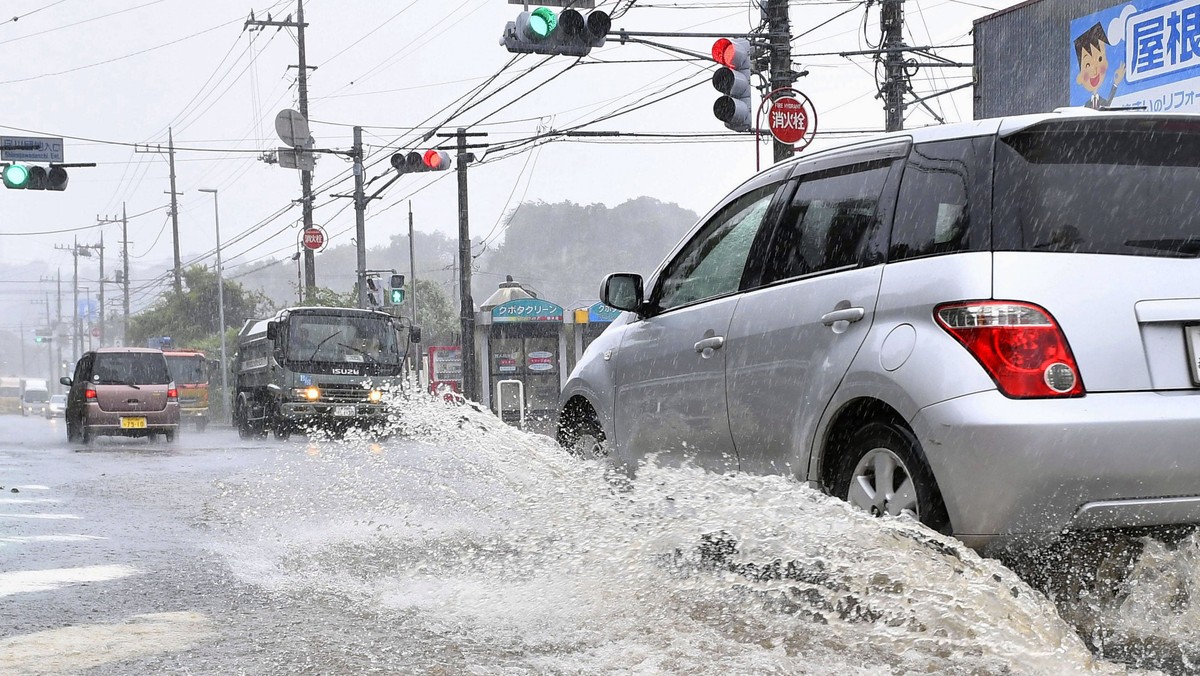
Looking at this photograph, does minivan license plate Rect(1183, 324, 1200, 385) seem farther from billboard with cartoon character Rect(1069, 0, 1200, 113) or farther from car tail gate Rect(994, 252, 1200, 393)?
billboard with cartoon character Rect(1069, 0, 1200, 113)

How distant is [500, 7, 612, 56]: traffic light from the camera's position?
12.7 m

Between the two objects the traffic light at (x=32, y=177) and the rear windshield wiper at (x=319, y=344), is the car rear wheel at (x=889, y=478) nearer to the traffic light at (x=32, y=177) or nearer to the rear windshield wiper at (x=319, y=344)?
the rear windshield wiper at (x=319, y=344)

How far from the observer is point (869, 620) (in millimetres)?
4035

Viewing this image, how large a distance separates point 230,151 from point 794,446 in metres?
38.8

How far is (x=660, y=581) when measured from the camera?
5.15 metres

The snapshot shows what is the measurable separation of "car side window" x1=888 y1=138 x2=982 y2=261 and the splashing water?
90 cm

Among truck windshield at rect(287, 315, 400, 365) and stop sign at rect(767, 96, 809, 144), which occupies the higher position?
stop sign at rect(767, 96, 809, 144)

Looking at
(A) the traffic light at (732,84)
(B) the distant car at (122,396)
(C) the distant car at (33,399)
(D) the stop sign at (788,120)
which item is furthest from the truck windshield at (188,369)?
(C) the distant car at (33,399)

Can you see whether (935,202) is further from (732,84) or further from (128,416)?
(128,416)

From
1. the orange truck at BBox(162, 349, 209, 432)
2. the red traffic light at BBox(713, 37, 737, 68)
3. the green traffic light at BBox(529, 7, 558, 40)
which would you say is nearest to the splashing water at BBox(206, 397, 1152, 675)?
the green traffic light at BBox(529, 7, 558, 40)

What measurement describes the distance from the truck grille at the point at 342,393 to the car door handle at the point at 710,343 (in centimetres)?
1827

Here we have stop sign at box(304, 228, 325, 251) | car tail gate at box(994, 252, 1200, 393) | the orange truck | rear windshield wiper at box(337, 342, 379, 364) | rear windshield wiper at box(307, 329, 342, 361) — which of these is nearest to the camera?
car tail gate at box(994, 252, 1200, 393)

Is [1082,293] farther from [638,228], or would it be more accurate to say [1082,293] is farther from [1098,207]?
[638,228]

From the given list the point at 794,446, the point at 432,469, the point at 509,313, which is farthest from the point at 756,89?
the point at 509,313
